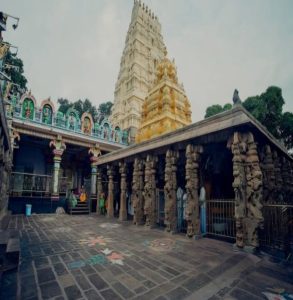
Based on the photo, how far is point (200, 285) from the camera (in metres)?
2.94

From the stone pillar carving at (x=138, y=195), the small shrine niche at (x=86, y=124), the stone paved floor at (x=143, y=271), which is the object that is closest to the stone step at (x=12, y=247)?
the stone paved floor at (x=143, y=271)

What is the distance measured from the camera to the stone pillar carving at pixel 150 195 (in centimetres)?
775

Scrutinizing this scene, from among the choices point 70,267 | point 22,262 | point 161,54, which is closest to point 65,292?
point 70,267

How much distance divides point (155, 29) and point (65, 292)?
35738 millimetres

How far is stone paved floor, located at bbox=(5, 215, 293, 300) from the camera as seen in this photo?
8.87 ft

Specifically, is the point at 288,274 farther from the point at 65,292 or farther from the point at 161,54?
the point at 161,54

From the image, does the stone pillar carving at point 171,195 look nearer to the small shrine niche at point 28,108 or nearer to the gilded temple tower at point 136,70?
the small shrine niche at point 28,108

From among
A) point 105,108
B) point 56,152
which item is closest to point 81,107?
point 105,108

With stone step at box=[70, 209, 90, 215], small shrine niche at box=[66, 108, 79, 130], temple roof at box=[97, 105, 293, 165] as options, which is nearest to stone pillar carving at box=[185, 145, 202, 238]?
temple roof at box=[97, 105, 293, 165]

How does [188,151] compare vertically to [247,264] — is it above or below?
above

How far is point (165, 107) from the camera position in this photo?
16438mm

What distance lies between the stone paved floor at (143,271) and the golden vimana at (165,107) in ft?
39.1

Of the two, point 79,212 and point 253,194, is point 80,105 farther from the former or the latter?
point 253,194

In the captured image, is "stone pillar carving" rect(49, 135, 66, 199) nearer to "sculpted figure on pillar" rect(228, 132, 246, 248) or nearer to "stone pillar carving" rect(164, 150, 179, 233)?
"stone pillar carving" rect(164, 150, 179, 233)
